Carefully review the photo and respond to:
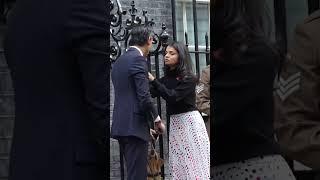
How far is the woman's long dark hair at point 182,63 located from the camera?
237 inches

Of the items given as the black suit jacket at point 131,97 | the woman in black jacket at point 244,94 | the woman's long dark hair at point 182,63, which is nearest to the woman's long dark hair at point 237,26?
the woman in black jacket at point 244,94

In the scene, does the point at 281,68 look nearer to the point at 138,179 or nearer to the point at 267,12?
the point at 267,12

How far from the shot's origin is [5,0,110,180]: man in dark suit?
2.31 m

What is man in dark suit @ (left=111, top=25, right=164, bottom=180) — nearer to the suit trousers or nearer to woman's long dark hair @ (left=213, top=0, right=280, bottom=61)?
the suit trousers

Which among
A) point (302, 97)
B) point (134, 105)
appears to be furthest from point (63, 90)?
point (134, 105)

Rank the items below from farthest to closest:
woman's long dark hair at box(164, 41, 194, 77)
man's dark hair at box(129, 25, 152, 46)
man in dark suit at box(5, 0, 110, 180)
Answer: woman's long dark hair at box(164, 41, 194, 77) < man's dark hair at box(129, 25, 152, 46) < man in dark suit at box(5, 0, 110, 180)

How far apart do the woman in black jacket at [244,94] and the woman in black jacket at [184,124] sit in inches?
148

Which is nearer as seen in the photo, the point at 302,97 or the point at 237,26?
the point at 302,97

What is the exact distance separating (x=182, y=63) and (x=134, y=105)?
38.0 inches

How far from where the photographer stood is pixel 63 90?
233 cm

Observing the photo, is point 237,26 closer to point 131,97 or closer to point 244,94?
point 244,94

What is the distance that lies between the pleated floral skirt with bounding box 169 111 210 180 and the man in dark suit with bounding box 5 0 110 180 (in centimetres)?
358

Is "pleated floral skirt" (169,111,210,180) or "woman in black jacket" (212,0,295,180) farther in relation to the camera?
"pleated floral skirt" (169,111,210,180)

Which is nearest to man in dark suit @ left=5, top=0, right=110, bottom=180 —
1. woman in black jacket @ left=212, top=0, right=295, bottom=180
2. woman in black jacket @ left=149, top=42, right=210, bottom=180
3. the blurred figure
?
woman in black jacket @ left=212, top=0, right=295, bottom=180
